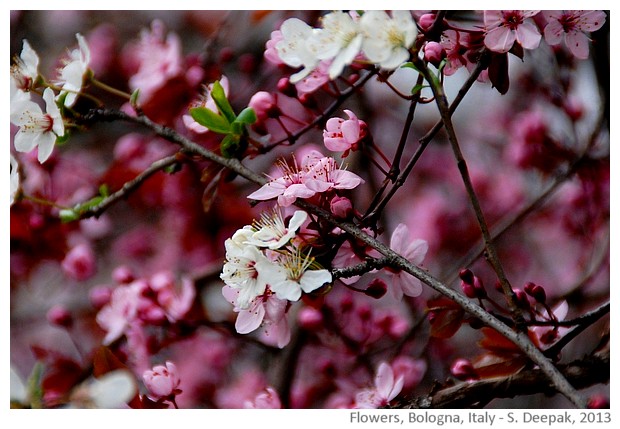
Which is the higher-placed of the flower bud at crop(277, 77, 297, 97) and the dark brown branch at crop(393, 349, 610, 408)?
the flower bud at crop(277, 77, 297, 97)

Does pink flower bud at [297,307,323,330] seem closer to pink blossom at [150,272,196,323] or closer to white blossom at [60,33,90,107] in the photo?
pink blossom at [150,272,196,323]

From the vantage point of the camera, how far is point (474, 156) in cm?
174

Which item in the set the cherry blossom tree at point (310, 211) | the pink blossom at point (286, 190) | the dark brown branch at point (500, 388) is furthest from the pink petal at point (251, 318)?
the dark brown branch at point (500, 388)

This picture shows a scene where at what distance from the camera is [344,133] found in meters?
0.76

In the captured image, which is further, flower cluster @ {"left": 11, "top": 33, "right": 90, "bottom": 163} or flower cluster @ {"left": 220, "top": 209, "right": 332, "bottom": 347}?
flower cluster @ {"left": 11, "top": 33, "right": 90, "bottom": 163}

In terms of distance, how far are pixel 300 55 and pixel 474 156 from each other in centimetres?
112

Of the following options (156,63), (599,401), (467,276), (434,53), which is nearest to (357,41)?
(434,53)

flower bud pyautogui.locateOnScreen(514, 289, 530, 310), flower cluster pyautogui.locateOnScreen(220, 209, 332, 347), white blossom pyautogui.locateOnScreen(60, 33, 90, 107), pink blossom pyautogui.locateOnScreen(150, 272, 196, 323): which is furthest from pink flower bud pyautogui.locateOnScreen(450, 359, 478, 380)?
white blossom pyautogui.locateOnScreen(60, 33, 90, 107)

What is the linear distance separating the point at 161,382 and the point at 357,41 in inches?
19.2

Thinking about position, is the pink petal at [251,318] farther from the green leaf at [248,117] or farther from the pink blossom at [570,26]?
the pink blossom at [570,26]

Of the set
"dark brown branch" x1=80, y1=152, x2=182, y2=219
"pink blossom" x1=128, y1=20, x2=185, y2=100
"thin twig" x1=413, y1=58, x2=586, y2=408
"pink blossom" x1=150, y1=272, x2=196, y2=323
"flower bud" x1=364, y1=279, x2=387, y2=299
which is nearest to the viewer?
"thin twig" x1=413, y1=58, x2=586, y2=408

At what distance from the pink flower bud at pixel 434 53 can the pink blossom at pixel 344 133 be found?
102 millimetres

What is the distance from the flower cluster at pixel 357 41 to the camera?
68 centimetres

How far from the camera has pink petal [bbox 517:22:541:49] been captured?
0.75 meters
